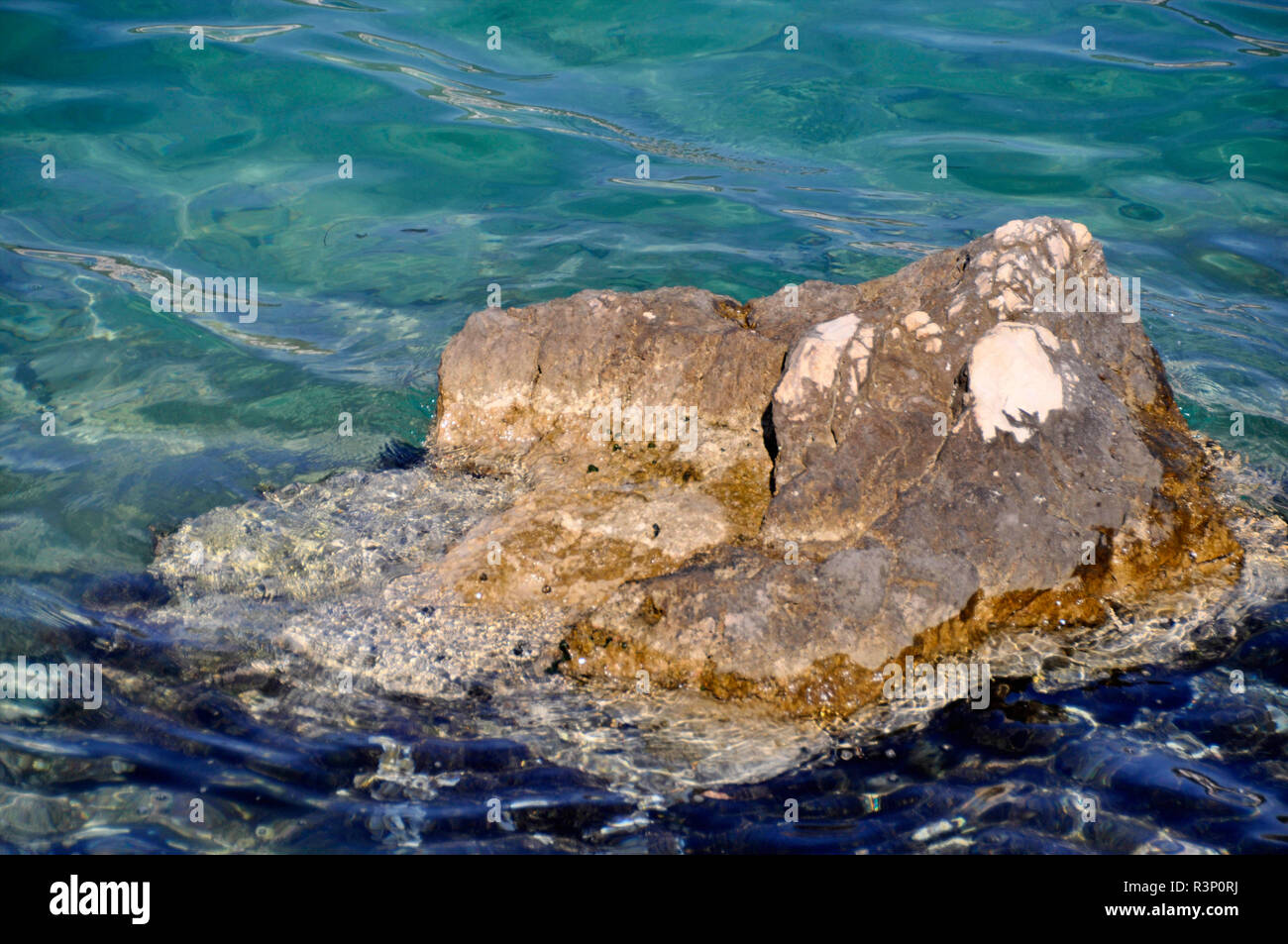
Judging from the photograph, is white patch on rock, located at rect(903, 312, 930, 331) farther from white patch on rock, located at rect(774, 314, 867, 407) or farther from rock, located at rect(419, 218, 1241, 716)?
white patch on rock, located at rect(774, 314, 867, 407)

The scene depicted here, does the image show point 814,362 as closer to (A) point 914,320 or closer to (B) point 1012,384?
(A) point 914,320

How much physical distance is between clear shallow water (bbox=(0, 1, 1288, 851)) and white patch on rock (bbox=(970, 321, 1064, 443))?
3.56 feet

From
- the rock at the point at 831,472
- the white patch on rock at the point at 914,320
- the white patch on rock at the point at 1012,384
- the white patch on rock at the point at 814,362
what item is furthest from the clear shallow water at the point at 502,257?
the white patch on rock at the point at 914,320

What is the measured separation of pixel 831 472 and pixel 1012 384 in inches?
32.1

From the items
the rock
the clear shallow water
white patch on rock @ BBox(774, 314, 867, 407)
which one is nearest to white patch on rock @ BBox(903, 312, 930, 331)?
the rock

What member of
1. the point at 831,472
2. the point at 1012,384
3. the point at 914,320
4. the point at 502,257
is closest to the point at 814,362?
the point at 831,472

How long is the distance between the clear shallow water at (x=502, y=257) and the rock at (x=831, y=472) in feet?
1.29

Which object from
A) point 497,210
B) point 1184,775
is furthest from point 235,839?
point 497,210

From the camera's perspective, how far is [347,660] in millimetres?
3945

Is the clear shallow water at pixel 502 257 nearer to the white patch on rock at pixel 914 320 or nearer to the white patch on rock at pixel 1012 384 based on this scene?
the white patch on rock at pixel 1012 384

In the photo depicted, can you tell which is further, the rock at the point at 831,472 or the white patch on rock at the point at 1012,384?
the white patch on rock at the point at 1012,384

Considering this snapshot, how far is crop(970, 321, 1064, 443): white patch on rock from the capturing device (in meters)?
4.19

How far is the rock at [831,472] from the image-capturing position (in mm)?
3854
